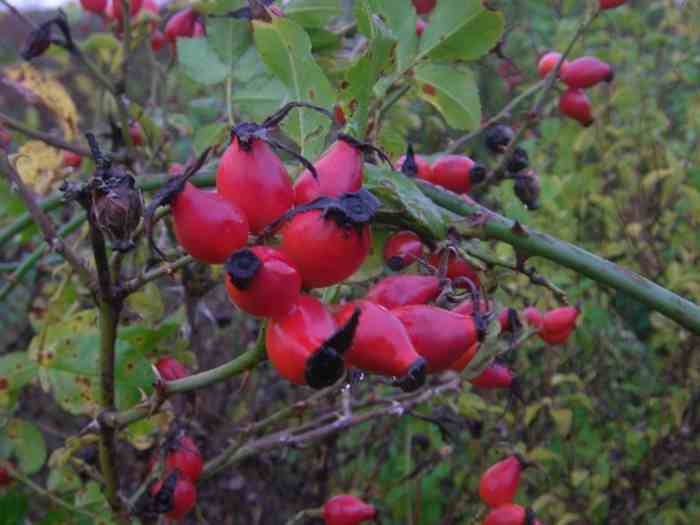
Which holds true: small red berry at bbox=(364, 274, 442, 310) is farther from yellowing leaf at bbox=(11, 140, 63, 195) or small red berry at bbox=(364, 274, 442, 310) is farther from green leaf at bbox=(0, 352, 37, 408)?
yellowing leaf at bbox=(11, 140, 63, 195)

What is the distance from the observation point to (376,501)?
2346mm

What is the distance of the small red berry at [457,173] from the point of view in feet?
3.80

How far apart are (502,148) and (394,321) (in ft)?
2.68

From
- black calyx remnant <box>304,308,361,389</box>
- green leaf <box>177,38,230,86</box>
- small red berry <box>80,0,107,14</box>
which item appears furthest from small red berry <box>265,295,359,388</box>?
small red berry <box>80,0,107,14</box>

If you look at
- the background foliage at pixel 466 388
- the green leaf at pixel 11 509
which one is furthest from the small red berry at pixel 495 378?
the green leaf at pixel 11 509

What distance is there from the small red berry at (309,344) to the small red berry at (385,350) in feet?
0.06

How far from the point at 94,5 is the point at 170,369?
0.93 meters

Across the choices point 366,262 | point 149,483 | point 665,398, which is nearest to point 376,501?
point 665,398

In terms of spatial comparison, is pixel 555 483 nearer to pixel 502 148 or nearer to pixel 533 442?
pixel 533 442

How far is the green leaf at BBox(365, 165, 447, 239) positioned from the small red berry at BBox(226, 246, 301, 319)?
0.13 m

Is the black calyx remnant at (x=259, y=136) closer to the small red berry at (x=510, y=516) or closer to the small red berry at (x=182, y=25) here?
the small red berry at (x=510, y=516)

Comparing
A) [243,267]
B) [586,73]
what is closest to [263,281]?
[243,267]

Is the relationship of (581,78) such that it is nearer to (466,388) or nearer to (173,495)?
(466,388)

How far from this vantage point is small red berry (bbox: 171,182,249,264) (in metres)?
0.71
